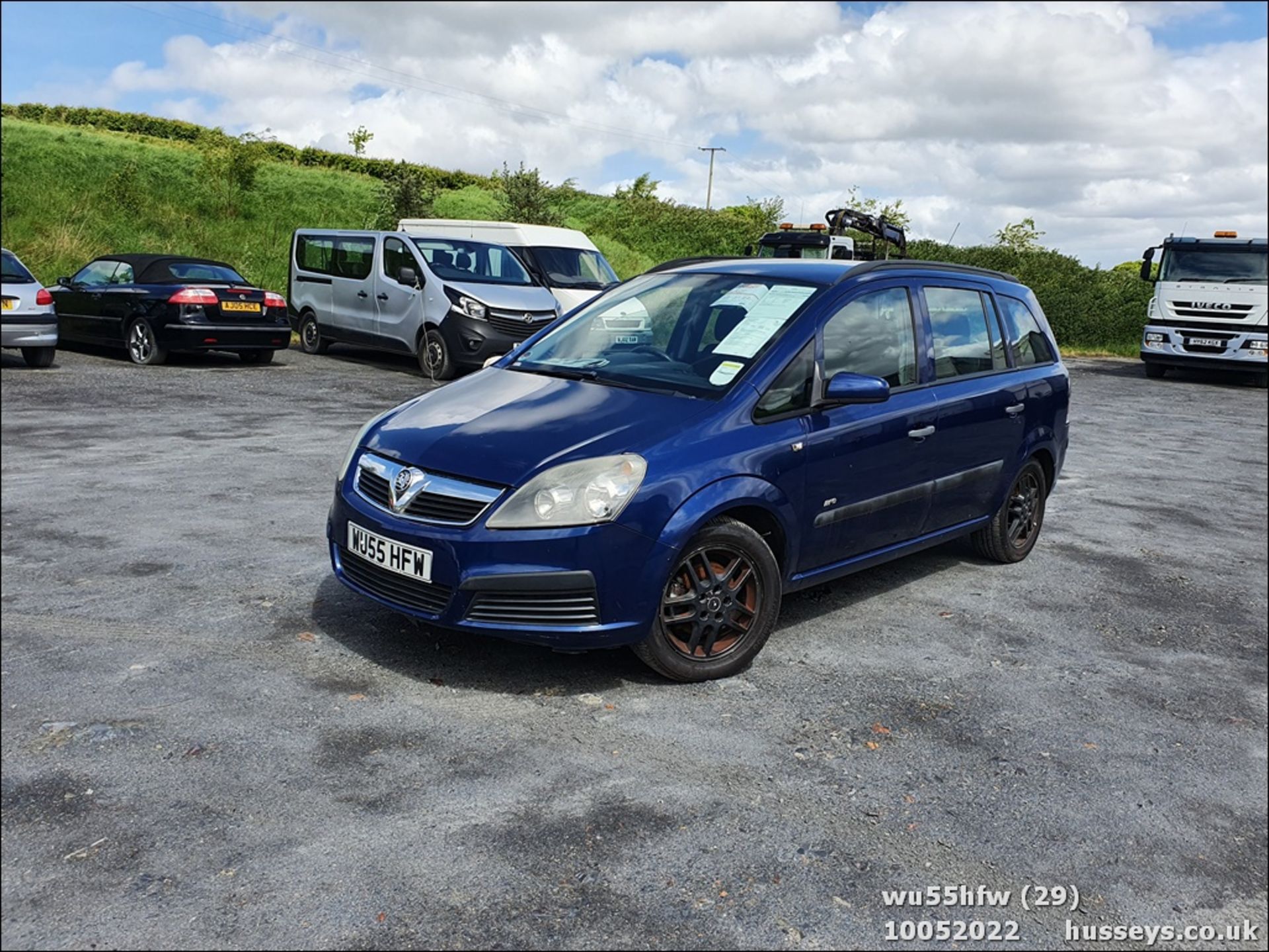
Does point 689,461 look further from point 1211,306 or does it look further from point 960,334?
point 1211,306

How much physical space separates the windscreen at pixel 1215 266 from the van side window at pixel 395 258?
14.5 metres

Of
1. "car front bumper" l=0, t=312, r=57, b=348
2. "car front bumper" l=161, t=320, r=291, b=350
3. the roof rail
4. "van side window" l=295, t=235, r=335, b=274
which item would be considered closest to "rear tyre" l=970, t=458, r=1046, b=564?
the roof rail

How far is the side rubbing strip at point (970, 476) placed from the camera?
18.2 ft

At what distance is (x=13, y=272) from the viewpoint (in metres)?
10.6

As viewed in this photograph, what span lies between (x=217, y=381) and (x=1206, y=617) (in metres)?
10.7

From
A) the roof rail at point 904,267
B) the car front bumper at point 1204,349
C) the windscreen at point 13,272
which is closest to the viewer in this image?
the roof rail at point 904,267

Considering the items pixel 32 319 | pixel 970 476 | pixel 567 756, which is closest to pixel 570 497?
pixel 567 756

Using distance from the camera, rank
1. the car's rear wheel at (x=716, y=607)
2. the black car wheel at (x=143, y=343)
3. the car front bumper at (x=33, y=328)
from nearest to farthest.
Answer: the car's rear wheel at (x=716, y=607), the car front bumper at (x=33, y=328), the black car wheel at (x=143, y=343)

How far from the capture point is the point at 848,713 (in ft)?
13.5

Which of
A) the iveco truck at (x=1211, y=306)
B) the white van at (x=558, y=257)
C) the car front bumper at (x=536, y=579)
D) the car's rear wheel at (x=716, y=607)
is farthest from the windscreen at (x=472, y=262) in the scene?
the iveco truck at (x=1211, y=306)

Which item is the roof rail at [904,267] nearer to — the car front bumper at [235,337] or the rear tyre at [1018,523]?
the rear tyre at [1018,523]

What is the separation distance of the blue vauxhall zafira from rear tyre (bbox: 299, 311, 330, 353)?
40.1 ft

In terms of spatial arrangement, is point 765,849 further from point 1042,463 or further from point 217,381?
point 217,381

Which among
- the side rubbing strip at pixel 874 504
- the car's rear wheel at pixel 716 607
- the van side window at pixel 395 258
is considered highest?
the van side window at pixel 395 258
